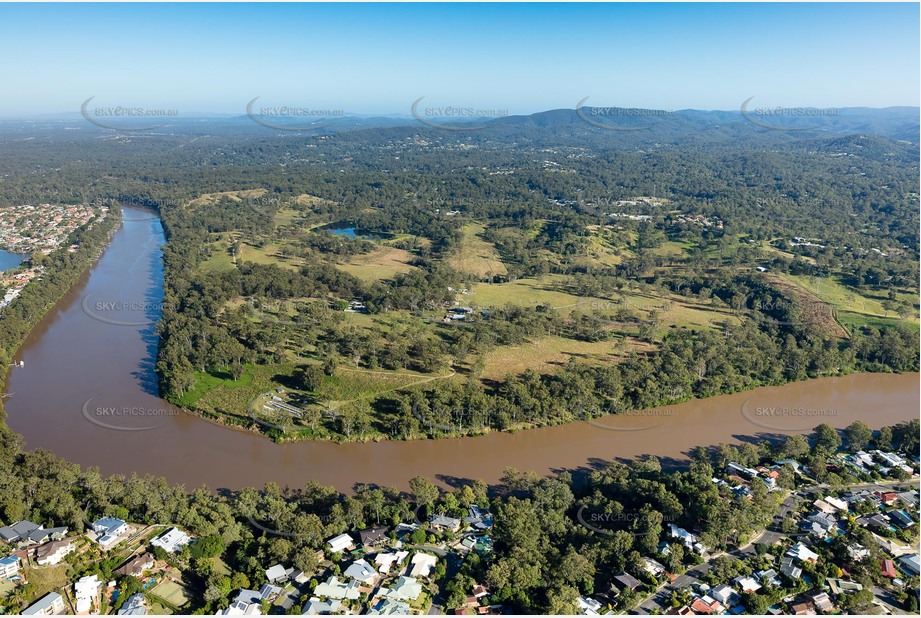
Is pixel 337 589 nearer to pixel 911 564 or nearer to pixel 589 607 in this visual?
pixel 589 607

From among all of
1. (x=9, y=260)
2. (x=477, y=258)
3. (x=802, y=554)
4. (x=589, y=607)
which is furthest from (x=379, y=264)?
(x=802, y=554)

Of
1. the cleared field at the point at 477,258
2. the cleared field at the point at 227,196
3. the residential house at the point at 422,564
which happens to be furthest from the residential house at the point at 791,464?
the cleared field at the point at 227,196

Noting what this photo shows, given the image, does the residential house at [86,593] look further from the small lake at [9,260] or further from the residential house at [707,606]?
the small lake at [9,260]

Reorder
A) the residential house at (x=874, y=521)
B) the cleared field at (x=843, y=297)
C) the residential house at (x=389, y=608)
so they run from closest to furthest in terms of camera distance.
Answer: the residential house at (x=389, y=608), the residential house at (x=874, y=521), the cleared field at (x=843, y=297)

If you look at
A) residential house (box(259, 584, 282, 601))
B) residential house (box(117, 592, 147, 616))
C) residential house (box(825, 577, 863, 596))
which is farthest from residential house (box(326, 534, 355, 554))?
residential house (box(825, 577, 863, 596))

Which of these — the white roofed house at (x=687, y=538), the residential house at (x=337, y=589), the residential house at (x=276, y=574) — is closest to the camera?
the residential house at (x=337, y=589)

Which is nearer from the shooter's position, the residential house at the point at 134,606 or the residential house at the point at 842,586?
the residential house at the point at 134,606

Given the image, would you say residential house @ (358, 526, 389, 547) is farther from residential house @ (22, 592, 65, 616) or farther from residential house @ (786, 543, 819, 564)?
residential house @ (786, 543, 819, 564)
